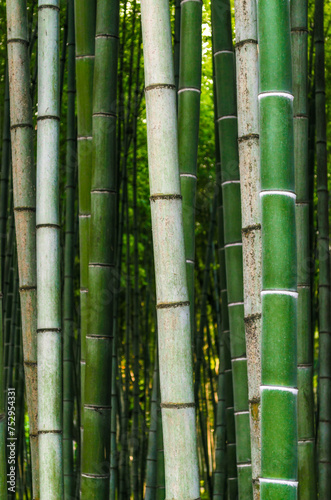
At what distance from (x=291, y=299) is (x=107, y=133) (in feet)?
2.34

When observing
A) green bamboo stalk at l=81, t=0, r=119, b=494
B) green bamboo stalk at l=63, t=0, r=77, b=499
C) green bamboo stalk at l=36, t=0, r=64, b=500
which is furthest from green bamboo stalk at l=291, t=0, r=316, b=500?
green bamboo stalk at l=63, t=0, r=77, b=499

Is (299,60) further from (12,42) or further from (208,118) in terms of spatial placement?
(208,118)

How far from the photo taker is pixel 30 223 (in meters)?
1.44

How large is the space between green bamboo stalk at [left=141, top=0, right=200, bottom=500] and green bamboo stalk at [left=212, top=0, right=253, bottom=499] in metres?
0.44

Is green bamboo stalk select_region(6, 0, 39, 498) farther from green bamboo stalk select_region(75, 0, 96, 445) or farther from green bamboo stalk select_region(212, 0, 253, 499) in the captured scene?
green bamboo stalk select_region(212, 0, 253, 499)

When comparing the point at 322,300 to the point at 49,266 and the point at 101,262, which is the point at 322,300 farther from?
the point at 49,266

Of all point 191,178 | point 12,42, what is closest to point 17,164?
point 12,42

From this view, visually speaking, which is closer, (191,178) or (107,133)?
(191,178)

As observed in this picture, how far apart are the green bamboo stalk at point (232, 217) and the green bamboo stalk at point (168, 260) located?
443mm

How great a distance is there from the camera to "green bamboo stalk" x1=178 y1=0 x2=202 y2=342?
1.31 meters

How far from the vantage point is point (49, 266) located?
1.32 meters

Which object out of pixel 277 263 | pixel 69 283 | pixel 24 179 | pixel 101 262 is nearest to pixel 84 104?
pixel 24 179

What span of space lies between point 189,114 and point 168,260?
459 millimetres

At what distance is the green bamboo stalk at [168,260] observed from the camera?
38.6 inches
